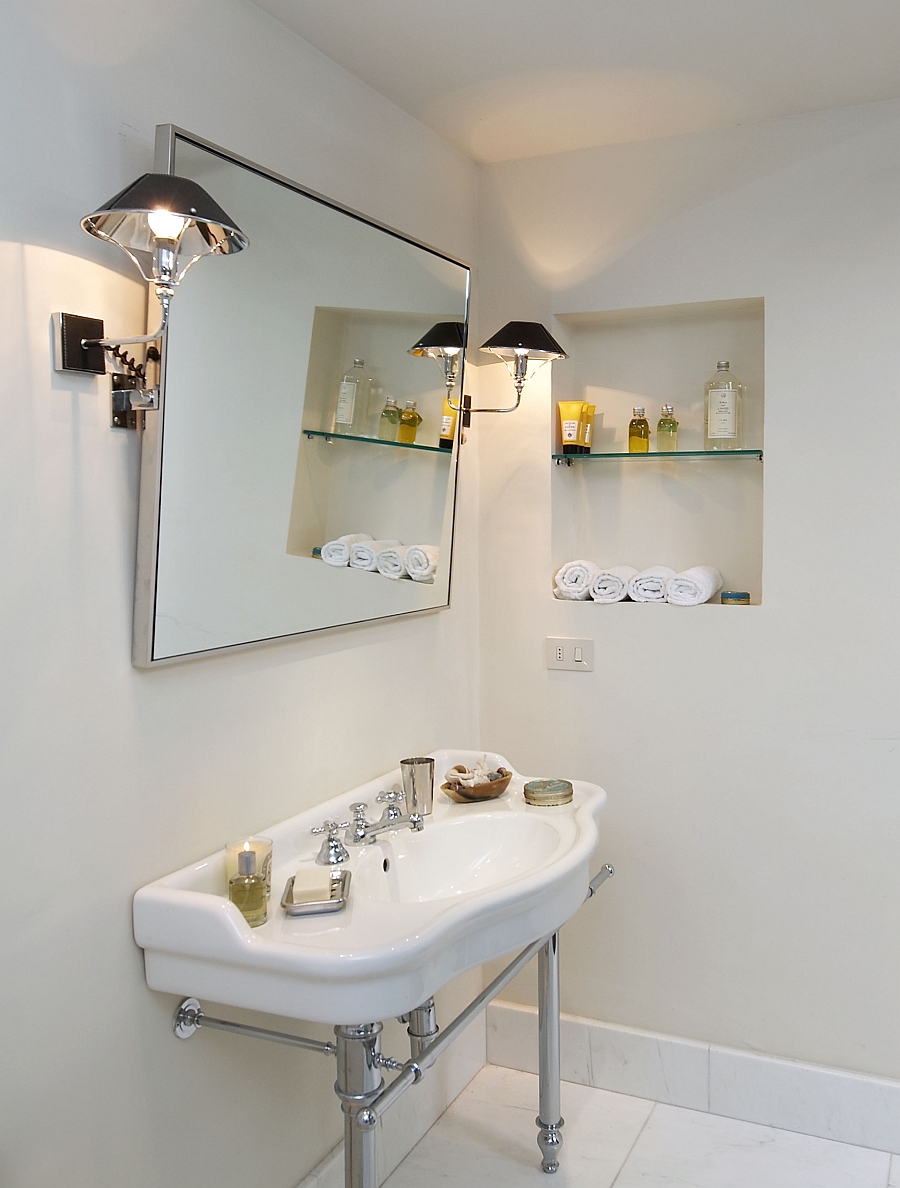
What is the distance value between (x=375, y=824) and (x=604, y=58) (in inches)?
62.6

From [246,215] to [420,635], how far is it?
3.64 ft

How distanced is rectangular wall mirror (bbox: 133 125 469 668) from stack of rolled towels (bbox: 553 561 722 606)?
0.50 metres

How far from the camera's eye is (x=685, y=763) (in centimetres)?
254

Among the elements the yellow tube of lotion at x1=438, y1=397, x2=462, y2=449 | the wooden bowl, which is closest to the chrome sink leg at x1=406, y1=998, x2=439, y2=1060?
→ the wooden bowl

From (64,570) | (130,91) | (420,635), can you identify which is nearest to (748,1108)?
(420,635)

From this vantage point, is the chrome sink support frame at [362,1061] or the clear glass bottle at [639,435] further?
the clear glass bottle at [639,435]

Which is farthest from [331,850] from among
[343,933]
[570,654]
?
[570,654]

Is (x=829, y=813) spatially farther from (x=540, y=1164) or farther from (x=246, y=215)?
(x=246, y=215)

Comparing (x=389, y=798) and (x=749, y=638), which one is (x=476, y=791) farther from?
(x=749, y=638)

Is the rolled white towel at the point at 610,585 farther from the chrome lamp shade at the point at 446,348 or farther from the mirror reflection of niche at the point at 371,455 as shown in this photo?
the chrome lamp shade at the point at 446,348

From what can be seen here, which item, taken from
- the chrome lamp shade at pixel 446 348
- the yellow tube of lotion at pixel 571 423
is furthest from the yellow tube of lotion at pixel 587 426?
the chrome lamp shade at pixel 446 348

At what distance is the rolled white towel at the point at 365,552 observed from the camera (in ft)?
6.85

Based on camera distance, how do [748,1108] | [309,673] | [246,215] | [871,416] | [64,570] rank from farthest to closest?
1. [748,1108]
2. [871,416]
3. [309,673]
4. [246,215]
5. [64,570]

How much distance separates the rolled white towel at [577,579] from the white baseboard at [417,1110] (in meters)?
1.17
